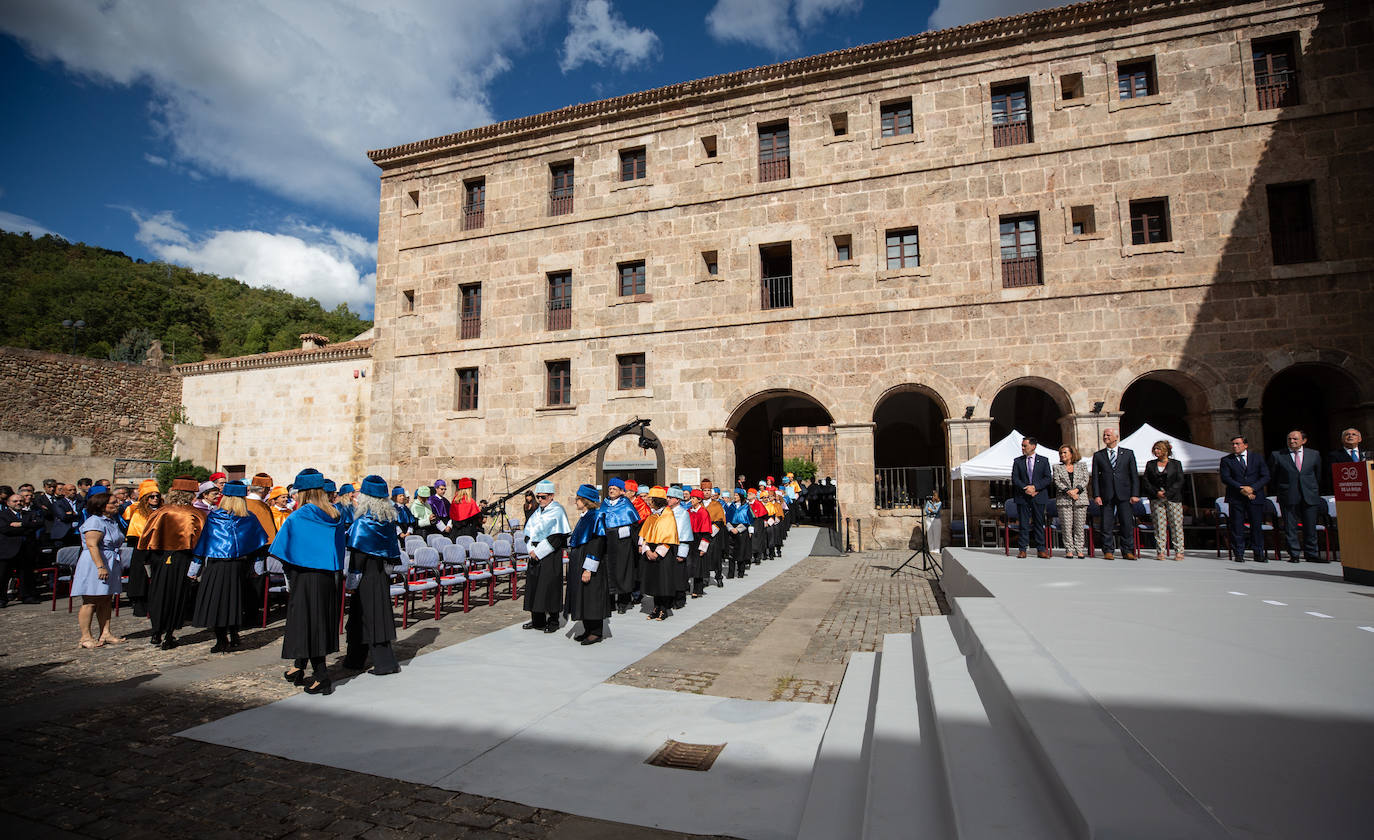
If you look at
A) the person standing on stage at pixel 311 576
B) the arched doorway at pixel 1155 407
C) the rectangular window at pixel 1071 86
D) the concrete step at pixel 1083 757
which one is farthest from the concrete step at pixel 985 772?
the arched doorway at pixel 1155 407

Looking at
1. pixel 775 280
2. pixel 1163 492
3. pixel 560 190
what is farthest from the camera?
pixel 560 190

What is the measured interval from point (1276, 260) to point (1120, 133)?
4848 mm

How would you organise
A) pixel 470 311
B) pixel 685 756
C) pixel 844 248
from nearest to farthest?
pixel 685 756
pixel 844 248
pixel 470 311

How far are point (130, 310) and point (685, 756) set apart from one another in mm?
66677

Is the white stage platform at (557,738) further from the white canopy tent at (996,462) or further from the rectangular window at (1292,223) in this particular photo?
the rectangular window at (1292,223)

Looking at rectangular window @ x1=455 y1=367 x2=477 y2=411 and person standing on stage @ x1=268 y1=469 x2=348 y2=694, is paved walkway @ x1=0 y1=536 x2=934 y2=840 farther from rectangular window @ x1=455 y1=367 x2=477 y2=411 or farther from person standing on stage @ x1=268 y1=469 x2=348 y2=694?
rectangular window @ x1=455 y1=367 x2=477 y2=411

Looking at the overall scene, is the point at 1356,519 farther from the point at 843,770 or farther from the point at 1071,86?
the point at 1071,86

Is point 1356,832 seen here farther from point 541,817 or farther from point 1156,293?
point 1156,293

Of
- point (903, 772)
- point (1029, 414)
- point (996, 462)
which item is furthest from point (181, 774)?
point (1029, 414)

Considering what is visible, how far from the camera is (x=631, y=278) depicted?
20703 millimetres

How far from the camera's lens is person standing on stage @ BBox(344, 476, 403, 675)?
19.6 ft

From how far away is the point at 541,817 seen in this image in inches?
132

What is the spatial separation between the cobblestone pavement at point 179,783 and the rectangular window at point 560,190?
59.9 feet

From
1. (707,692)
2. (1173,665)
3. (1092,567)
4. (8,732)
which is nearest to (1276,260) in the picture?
(1092,567)
